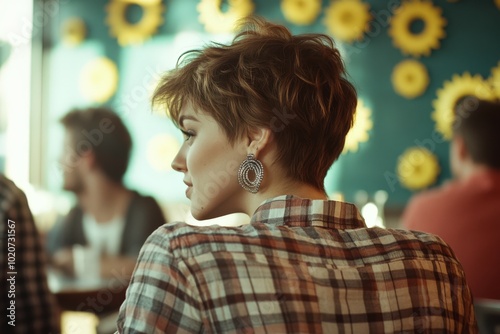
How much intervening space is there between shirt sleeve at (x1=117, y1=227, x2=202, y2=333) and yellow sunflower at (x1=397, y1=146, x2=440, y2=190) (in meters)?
3.16

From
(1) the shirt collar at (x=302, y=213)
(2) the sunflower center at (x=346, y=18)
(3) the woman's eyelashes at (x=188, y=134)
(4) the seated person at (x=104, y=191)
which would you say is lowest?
(4) the seated person at (x=104, y=191)

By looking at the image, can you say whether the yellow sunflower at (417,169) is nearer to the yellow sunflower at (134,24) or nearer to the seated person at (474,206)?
the seated person at (474,206)

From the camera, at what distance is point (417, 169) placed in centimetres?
385

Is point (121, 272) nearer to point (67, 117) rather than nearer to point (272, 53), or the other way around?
point (67, 117)

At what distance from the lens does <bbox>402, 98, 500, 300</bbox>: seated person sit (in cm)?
230

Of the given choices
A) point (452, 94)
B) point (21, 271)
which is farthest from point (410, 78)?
point (21, 271)

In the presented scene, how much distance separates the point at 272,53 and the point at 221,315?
44cm

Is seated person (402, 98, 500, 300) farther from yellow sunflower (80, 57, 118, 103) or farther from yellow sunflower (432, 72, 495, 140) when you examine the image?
A: yellow sunflower (80, 57, 118, 103)

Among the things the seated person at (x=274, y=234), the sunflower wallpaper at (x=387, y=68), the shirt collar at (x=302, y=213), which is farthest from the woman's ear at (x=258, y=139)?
the sunflower wallpaper at (x=387, y=68)

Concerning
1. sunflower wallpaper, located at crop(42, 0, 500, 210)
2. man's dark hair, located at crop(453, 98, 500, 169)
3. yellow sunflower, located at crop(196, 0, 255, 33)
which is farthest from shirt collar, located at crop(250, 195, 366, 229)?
yellow sunflower, located at crop(196, 0, 255, 33)

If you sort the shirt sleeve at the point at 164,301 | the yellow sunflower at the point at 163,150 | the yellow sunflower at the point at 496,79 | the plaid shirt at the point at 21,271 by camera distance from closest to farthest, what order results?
the shirt sleeve at the point at 164,301, the plaid shirt at the point at 21,271, the yellow sunflower at the point at 496,79, the yellow sunflower at the point at 163,150

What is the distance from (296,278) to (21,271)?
73 cm

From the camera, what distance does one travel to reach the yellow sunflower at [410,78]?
3.88 m

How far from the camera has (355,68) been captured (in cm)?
397
